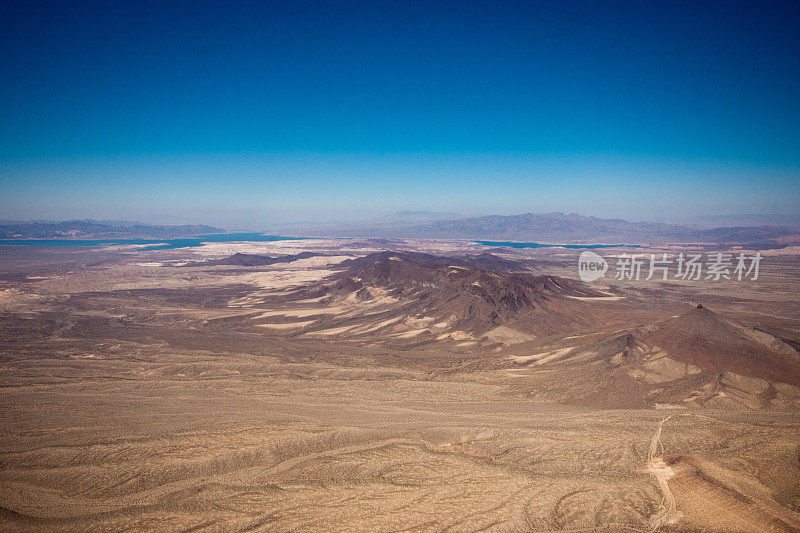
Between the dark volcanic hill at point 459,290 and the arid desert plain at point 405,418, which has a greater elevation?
the dark volcanic hill at point 459,290

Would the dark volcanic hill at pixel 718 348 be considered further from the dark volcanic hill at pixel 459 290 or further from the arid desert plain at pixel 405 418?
the dark volcanic hill at pixel 459 290

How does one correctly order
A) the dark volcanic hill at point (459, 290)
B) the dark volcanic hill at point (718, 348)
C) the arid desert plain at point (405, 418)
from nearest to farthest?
the arid desert plain at point (405, 418) < the dark volcanic hill at point (718, 348) < the dark volcanic hill at point (459, 290)

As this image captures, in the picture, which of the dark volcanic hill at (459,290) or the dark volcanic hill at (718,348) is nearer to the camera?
the dark volcanic hill at (718,348)

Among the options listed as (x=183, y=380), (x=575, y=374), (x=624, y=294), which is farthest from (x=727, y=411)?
(x=624, y=294)

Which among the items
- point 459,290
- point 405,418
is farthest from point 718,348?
point 459,290

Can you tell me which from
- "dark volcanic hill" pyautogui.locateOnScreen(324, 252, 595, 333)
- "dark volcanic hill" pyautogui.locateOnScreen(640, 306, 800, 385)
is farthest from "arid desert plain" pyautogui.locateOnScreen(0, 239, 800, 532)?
"dark volcanic hill" pyautogui.locateOnScreen(324, 252, 595, 333)

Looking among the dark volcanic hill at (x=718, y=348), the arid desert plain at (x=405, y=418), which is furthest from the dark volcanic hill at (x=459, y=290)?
the dark volcanic hill at (x=718, y=348)

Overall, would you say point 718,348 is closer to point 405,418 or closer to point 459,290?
point 405,418

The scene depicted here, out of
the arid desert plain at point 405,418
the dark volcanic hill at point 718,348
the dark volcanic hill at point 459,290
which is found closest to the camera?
the arid desert plain at point 405,418
